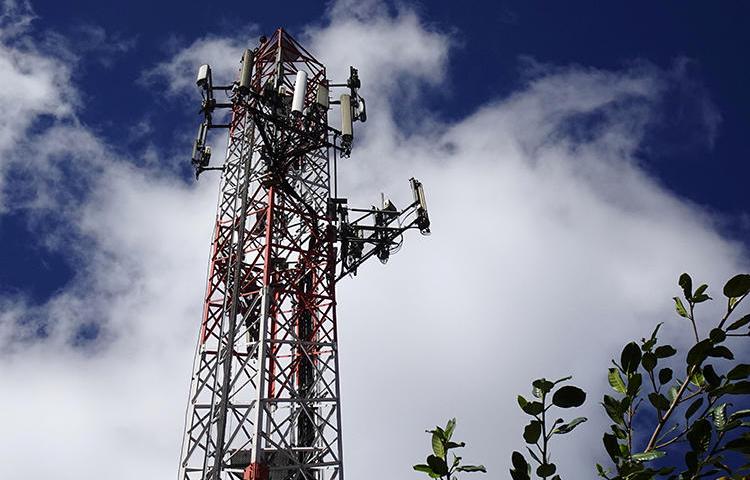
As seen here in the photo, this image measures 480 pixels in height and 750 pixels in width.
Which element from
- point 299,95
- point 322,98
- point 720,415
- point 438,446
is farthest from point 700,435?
point 322,98

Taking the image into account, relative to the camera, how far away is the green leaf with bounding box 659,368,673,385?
2301 millimetres

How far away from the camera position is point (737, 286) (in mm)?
2146

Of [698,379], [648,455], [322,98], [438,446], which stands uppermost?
[322,98]

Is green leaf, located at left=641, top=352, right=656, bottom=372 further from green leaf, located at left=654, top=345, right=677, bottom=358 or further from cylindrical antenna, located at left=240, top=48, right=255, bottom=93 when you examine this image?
cylindrical antenna, located at left=240, top=48, right=255, bottom=93

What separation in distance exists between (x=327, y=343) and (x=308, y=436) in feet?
7.97

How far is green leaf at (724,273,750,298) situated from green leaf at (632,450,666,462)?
0.55 meters

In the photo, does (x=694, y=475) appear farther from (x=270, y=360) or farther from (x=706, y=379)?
(x=270, y=360)

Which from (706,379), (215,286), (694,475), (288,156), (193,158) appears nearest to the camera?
(694,475)

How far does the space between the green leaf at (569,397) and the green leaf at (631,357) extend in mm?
248

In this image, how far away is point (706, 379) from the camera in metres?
2.27

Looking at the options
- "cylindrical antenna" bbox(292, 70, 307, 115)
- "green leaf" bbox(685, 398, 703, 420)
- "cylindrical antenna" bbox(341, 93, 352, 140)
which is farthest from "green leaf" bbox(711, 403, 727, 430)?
"cylindrical antenna" bbox(341, 93, 352, 140)

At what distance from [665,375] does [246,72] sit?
18.6 metres

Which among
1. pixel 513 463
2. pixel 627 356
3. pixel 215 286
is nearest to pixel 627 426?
pixel 627 356

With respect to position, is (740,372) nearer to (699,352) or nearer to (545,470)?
(699,352)
